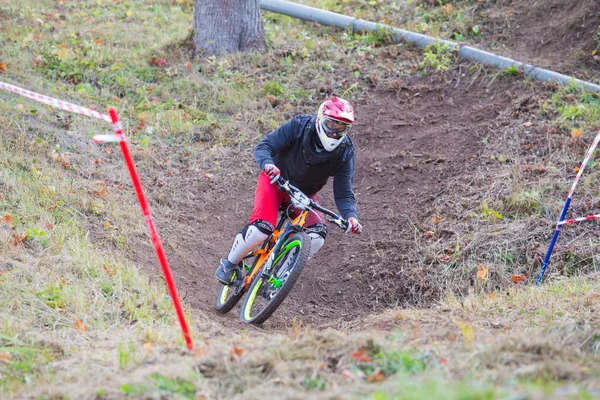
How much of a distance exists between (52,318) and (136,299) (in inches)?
33.1

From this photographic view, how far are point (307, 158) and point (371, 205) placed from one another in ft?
9.20

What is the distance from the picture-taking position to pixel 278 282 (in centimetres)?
648

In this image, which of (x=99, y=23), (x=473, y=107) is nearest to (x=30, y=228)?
(x=473, y=107)

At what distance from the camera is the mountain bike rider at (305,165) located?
6.71m

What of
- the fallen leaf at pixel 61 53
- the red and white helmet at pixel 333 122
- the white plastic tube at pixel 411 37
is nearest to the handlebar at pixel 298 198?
the red and white helmet at pixel 333 122

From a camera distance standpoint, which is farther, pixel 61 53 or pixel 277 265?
pixel 61 53

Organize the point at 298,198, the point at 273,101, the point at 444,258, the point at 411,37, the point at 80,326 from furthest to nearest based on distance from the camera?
the point at 411,37 < the point at 273,101 < the point at 444,258 < the point at 298,198 < the point at 80,326

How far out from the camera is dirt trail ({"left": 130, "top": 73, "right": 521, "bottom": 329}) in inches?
302

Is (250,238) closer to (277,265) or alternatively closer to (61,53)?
(277,265)

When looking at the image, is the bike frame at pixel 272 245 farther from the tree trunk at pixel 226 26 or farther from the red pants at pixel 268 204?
the tree trunk at pixel 226 26

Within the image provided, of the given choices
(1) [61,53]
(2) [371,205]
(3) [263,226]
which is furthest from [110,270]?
(1) [61,53]

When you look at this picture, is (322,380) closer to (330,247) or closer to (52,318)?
(52,318)

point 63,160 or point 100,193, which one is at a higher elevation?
point 63,160

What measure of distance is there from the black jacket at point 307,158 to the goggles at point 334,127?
0.20 m
